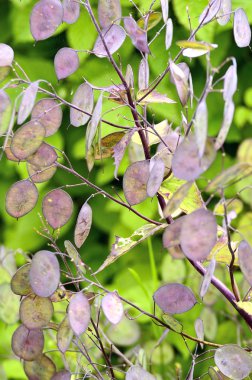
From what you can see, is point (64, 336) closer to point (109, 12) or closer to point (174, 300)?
point (174, 300)

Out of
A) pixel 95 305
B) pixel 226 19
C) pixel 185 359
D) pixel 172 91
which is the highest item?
pixel 226 19

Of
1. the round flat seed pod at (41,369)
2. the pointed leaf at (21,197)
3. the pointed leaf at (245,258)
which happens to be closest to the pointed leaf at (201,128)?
the pointed leaf at (245,258)

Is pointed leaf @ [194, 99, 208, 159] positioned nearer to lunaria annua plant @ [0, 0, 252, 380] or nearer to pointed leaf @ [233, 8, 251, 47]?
lunaria annua plant @ [0, 0, 252, 380]

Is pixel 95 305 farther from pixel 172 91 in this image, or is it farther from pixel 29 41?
pixel 29 41

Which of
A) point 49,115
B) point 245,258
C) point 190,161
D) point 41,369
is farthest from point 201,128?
point 41,369

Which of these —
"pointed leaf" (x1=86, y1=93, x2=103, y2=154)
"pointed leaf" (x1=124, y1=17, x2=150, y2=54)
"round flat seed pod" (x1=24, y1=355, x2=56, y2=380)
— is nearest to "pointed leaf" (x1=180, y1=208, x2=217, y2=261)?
"pointed leaf" (x1=86, y1=93, x2=103, y2=154)

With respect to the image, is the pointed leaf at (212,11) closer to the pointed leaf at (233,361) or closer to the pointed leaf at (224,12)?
the pointed leaf at (224,12)

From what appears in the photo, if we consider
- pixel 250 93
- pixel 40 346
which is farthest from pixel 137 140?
pixel 250 93
